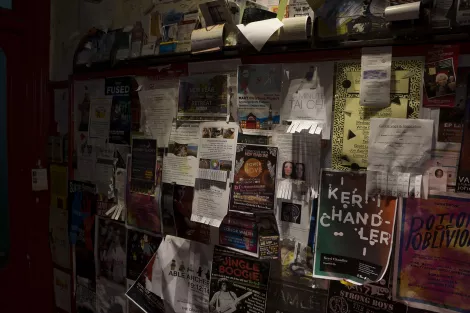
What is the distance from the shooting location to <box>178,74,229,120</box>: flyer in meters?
1.18

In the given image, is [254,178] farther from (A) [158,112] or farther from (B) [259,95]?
(A) [158,112]

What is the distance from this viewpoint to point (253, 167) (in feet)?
3.65

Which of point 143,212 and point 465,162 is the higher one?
point 465,162

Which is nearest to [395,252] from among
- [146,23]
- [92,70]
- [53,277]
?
[146,23]

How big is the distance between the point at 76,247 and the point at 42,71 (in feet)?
2.83

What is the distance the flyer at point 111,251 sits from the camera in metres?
1.53

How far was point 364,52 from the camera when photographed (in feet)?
3.05

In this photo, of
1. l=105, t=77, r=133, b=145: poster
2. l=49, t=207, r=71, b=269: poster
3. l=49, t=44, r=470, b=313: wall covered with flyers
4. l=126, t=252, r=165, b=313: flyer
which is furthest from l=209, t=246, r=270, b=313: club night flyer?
l=49, t=207, r=71, b=269: poster

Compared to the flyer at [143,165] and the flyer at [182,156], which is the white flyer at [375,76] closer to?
the flyer at [182,156]

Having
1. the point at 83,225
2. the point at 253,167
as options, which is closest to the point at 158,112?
the point at 253,167

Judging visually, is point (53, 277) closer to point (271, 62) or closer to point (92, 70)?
point (92, 70)

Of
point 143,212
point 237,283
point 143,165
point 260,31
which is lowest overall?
point 237,283

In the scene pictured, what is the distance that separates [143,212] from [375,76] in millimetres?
931

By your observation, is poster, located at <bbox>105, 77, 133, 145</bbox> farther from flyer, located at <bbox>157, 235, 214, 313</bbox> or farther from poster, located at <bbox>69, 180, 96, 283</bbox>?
flyer, located at <bbox>157, 235, 214, 313</bbox>
